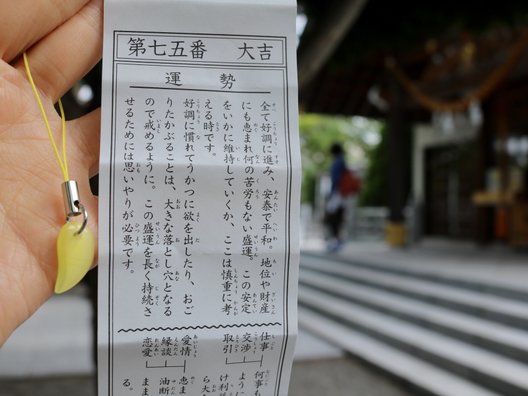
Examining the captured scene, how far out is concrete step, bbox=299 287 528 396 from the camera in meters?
3.66

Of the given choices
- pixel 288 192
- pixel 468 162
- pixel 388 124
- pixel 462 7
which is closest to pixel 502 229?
pixel 468 162

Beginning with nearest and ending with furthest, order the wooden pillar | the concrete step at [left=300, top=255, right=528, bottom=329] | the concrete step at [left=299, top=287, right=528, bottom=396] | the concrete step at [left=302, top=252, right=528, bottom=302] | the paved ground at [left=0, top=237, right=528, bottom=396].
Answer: the concrete step at [left=299, top=287, right=528, bottom=396], the paved ground at [left=0, top=237, right=528, bottom=396], the concrete step at [left=300, top=255, right=528, bottom=329], the concrete step at [left=302, top=252, right=528, bottom=302], the wooden pillar

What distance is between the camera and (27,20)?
3.04ft

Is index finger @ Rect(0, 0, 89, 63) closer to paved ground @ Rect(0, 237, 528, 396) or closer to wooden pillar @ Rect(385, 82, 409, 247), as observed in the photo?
paved ground @ Rect(0, 237, 528, 396)

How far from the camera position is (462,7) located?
337cm

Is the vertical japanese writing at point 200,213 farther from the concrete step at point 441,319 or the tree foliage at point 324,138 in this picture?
the tree foliage at point 324,138

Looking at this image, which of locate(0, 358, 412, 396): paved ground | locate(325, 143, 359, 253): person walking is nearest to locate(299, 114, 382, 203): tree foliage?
locate(325, 143, 359, 253): person walking

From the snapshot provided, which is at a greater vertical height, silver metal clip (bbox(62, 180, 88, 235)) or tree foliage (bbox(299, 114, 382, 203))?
tree foliage (bbox(299, 114, 382, 203))

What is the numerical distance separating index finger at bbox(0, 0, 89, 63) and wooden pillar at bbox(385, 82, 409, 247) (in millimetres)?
8400

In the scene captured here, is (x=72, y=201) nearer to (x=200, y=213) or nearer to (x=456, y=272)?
(x=200, y=213)

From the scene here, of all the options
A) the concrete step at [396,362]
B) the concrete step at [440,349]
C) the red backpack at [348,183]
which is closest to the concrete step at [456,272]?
the concrete step at [440,349]

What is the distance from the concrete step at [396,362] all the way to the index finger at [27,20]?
3.54m

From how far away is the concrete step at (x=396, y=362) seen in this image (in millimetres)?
3766

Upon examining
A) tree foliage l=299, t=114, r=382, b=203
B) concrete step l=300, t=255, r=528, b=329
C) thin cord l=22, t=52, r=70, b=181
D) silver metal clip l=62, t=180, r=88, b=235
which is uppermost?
tree foliage l=299, t=114, r=382, b=203
